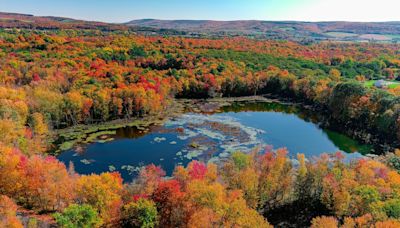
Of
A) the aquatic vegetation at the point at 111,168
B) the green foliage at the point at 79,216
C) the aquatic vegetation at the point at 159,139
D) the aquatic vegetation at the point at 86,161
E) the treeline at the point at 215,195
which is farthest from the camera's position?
the aquatic vegetation at the point at 159,139

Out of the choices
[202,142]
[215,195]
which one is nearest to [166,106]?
[202,142]

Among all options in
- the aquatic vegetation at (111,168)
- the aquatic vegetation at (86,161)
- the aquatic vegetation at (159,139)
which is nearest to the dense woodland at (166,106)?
the aquatic vegetation at (86,161)

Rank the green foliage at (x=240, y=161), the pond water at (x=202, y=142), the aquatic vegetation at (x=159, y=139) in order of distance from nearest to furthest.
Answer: the green foliage at (x=240, y=161) < the pond water at (x=202, y=142) < the aquatic vegetation at (x=159, y=139)

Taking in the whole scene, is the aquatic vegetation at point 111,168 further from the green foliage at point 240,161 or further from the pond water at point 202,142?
the green foliage at point 240,161

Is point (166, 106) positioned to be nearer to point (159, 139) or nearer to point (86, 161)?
point (159, 139)

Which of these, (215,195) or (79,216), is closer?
(79,216)

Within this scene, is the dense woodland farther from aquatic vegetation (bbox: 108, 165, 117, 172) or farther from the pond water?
aquatic vegetation (bbox: 108, 165, 117, 172)

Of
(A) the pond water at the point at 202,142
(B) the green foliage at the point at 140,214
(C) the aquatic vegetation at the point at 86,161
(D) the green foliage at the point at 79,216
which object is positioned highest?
(D) the green foliage at the point at 79,216
